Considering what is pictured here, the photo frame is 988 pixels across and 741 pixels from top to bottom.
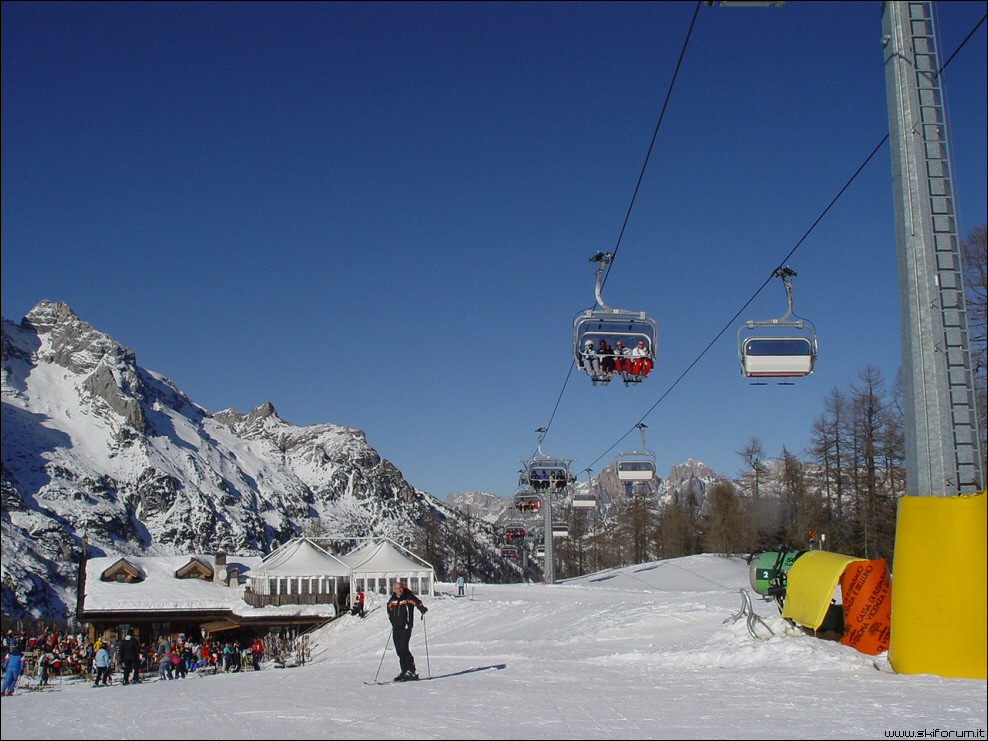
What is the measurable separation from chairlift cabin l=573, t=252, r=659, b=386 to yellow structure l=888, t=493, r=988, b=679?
6.31m

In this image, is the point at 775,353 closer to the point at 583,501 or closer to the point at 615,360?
the point at 615,360

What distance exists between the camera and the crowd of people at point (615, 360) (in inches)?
592

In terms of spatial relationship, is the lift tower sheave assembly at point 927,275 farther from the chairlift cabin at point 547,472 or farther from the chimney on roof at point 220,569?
the chimney on roof at point 220,569

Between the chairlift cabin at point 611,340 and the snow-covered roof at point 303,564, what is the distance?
88.4ft

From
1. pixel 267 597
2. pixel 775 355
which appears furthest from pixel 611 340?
pixel 267 597

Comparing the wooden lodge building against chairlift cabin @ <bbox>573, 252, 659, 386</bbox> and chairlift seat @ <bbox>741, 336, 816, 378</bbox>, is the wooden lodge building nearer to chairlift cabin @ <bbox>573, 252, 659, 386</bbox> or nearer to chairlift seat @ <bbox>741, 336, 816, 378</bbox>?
chairlift cabin @ <bbox>573, 252, 659, 386</bbox>

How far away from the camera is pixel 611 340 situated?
15078 millimetres

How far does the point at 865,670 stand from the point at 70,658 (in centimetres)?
2526

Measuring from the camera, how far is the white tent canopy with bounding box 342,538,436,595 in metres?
37.8

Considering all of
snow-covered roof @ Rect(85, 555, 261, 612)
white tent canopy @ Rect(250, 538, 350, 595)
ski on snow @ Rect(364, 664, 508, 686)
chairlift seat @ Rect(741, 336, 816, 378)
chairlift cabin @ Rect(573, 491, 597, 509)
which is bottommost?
snow-covered roof @ Rect(85, 555, 261, 612)

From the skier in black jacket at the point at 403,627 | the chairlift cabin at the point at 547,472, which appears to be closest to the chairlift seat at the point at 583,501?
the chairlift cabin at the point at 547,472

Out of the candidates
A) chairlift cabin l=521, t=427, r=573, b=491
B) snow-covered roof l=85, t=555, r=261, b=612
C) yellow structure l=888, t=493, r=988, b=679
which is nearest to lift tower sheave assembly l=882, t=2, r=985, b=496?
yellow structure l=888, t=493, r=988, b=679

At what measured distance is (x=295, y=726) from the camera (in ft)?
22.3

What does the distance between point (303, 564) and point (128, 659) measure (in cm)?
2307
